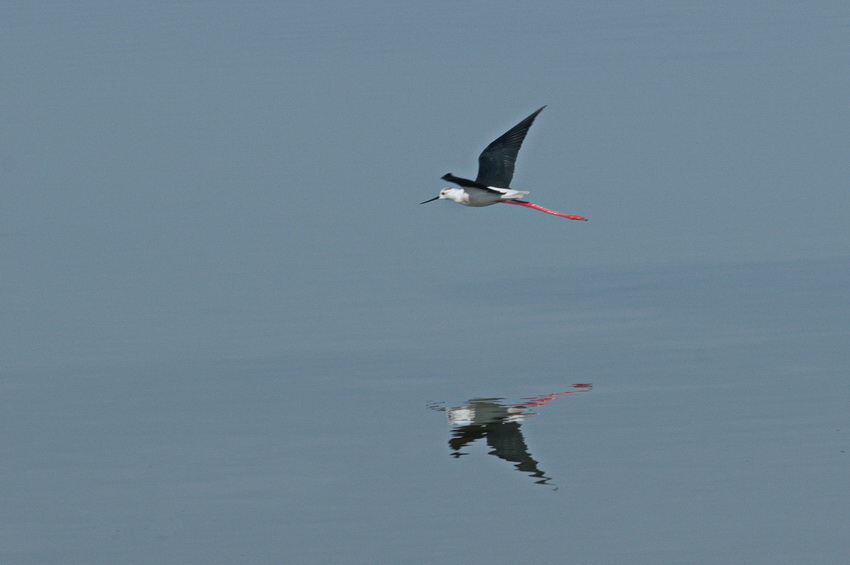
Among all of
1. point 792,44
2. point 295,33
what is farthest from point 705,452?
point 295,33

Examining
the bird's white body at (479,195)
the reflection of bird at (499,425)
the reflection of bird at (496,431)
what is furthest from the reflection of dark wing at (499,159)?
the reflection of bird at (496,431)

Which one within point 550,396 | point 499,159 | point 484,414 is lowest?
point 484,414

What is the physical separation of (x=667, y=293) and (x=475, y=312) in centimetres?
365

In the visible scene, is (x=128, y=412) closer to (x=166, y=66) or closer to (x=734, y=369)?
(x=734, y=369)

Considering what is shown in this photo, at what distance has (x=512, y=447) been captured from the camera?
24609mm

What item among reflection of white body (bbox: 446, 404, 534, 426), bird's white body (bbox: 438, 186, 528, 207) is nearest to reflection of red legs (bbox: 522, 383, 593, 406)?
reflection of white body (bbox: 446, 404, 534, 426)

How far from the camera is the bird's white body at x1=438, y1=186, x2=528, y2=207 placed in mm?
27484

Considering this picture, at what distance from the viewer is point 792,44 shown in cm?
6619

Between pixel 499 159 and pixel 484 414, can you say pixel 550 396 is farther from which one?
pixel 499 159

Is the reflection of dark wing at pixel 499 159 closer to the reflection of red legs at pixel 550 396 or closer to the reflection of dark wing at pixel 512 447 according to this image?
the reflection of red legs at pixel 550 396

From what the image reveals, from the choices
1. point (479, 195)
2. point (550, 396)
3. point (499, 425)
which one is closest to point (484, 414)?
point (499, 425)

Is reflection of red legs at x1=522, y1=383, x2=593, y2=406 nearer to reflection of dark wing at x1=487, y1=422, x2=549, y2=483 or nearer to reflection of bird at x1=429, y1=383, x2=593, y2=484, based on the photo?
reflection of bird at x1=429, y1=383, x2=593, y2=484

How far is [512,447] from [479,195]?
17.0 feet

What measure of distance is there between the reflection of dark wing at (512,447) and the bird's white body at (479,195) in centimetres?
380
